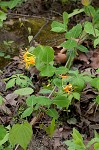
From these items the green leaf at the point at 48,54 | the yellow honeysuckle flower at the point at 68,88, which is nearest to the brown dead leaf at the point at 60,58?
the yellow honeysuckle flower at the point at 68,88

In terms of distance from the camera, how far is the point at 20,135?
1.81 metres

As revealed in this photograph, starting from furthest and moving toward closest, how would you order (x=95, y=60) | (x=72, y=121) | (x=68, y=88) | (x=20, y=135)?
(x=95, y=60) < (x=72, y=121) < (x=68, y=88) < (x=20, y=135)

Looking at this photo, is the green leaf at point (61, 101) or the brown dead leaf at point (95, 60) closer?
the green leaf at point (61, 101)

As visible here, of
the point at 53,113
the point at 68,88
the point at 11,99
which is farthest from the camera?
the point at 11,99

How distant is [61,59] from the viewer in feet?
9.62

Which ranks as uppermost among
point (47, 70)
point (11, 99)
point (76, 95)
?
point (47, 70)

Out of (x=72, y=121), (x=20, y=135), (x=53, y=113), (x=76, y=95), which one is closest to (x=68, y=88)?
(x=76, y=95)

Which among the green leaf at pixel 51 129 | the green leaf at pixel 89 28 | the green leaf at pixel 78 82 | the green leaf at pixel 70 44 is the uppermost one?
the green leaf at pixel 89 28

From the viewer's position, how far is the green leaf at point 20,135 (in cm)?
180

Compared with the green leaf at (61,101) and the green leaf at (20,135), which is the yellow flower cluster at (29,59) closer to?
the green leaf at (61,101)

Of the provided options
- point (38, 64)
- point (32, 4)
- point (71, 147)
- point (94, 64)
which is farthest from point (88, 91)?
point (32, 4)

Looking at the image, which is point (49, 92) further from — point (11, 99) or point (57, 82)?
point (11, 99)

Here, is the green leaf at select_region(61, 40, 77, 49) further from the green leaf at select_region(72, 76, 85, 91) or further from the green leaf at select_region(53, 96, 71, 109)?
the green leaf at select_region(53, 96, 71, 109)

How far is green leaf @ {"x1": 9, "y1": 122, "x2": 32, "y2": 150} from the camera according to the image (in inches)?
70.9
